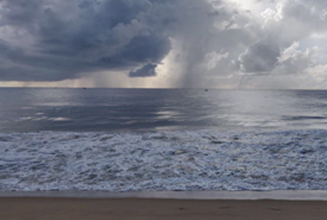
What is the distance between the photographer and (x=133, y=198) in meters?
8.09

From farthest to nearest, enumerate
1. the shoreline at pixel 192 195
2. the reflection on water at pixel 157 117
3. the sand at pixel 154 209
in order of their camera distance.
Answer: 1. the reflection on water at pixel 157 117
2. the shoreline at pixel 192 195
3. the sand at pixel 154 209

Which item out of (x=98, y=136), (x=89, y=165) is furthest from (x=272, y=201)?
(x=98, y=136)

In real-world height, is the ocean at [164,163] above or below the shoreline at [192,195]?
above

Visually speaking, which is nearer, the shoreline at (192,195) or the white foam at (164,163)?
the shoreline at (192,195)

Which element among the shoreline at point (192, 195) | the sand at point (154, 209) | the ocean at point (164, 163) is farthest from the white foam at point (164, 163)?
the sand at point (154, 209)

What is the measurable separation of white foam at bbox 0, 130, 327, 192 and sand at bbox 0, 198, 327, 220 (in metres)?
1.35

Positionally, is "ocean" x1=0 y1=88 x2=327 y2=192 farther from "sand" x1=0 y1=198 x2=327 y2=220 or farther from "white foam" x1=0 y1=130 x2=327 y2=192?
"sand" x1=0 y1=198 x2=327 y2=220

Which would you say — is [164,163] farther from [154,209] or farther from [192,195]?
[154,209]

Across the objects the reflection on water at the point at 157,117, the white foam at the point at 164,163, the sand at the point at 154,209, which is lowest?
the sand at the point at 154,209

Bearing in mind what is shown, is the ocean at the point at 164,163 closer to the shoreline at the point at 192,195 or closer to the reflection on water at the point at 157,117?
the shoreline at the point at 192,195

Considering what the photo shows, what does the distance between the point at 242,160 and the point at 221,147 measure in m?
2.63

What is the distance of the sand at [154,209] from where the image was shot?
6.64 m

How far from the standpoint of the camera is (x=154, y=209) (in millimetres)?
7133

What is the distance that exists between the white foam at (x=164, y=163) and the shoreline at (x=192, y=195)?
365 millimetres
